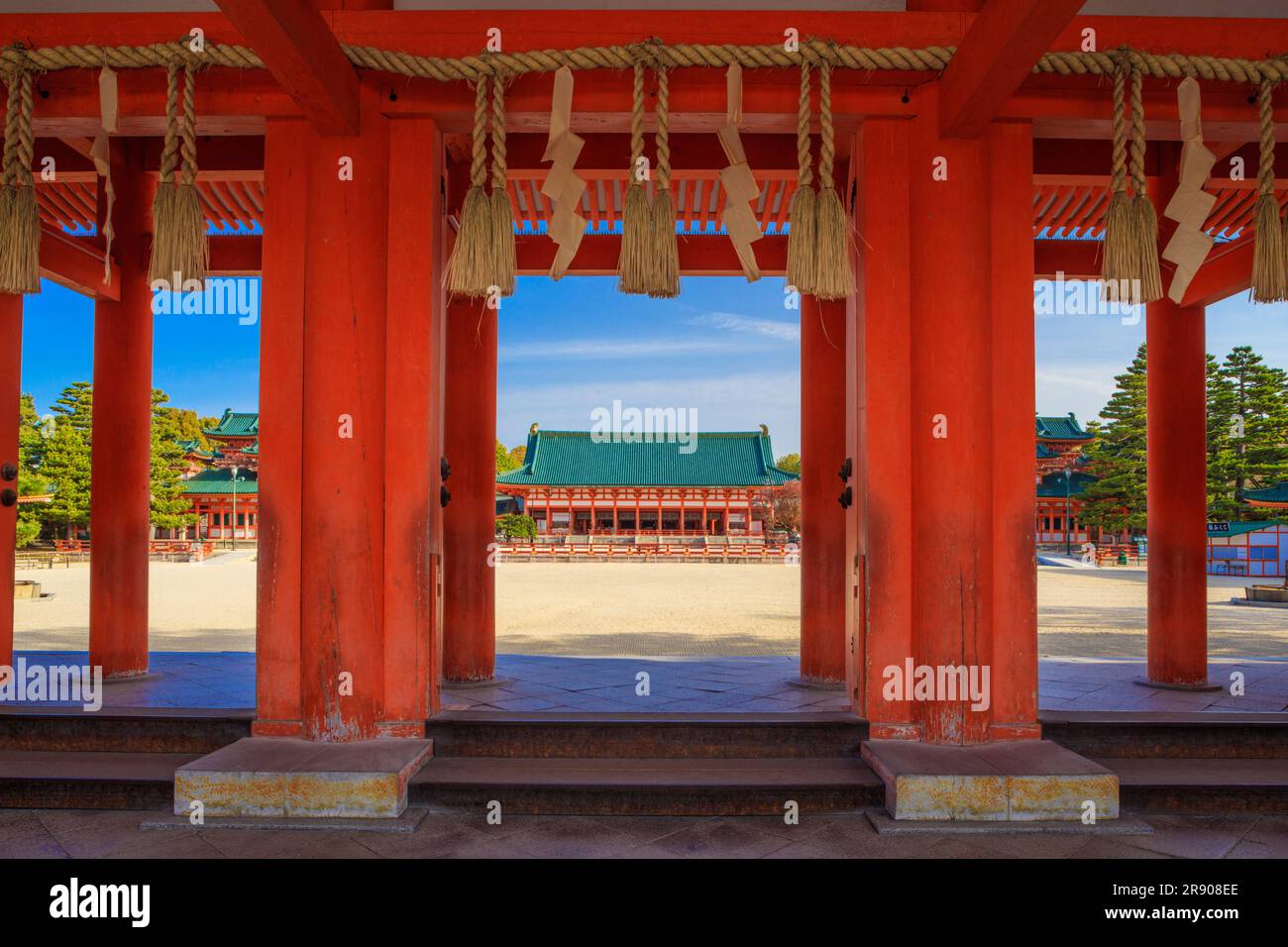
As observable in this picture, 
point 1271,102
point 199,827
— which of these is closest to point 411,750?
point 199,827

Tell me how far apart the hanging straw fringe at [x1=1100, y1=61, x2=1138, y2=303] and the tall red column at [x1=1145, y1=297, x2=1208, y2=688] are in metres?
2.30

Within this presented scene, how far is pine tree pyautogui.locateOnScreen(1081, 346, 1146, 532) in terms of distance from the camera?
92.3 feet

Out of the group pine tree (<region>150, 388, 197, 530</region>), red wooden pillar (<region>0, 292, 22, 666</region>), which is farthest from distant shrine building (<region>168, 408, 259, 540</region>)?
red wooden pillar (<region>0, 292, 22, 666</region>)

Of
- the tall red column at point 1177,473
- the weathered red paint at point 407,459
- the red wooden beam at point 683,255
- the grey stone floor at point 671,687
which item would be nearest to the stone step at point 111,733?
the grey stone floor at point 671,687

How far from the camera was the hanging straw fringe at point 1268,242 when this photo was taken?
3074 mm

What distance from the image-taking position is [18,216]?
304 centimetres

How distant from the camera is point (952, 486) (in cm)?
334

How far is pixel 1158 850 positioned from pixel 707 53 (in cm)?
336

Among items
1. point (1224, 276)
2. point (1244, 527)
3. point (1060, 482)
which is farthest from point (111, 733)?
point (1060, 482)

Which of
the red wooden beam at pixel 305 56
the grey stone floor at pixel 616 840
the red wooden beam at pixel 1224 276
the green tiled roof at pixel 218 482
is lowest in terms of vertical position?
the grey stone floor at pixel 616 840

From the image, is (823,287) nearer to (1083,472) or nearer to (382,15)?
(382,15)

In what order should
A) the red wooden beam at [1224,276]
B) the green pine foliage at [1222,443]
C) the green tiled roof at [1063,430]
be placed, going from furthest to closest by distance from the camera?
the green tiled roof at [1063,430]
the green pine foliage at [1222,443]
the red wooden beam at [1224,276]

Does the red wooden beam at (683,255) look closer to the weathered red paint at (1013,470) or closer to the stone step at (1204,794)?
the weathered red paint at (1013,470)

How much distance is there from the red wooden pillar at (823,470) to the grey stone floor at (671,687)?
1.74 feet
